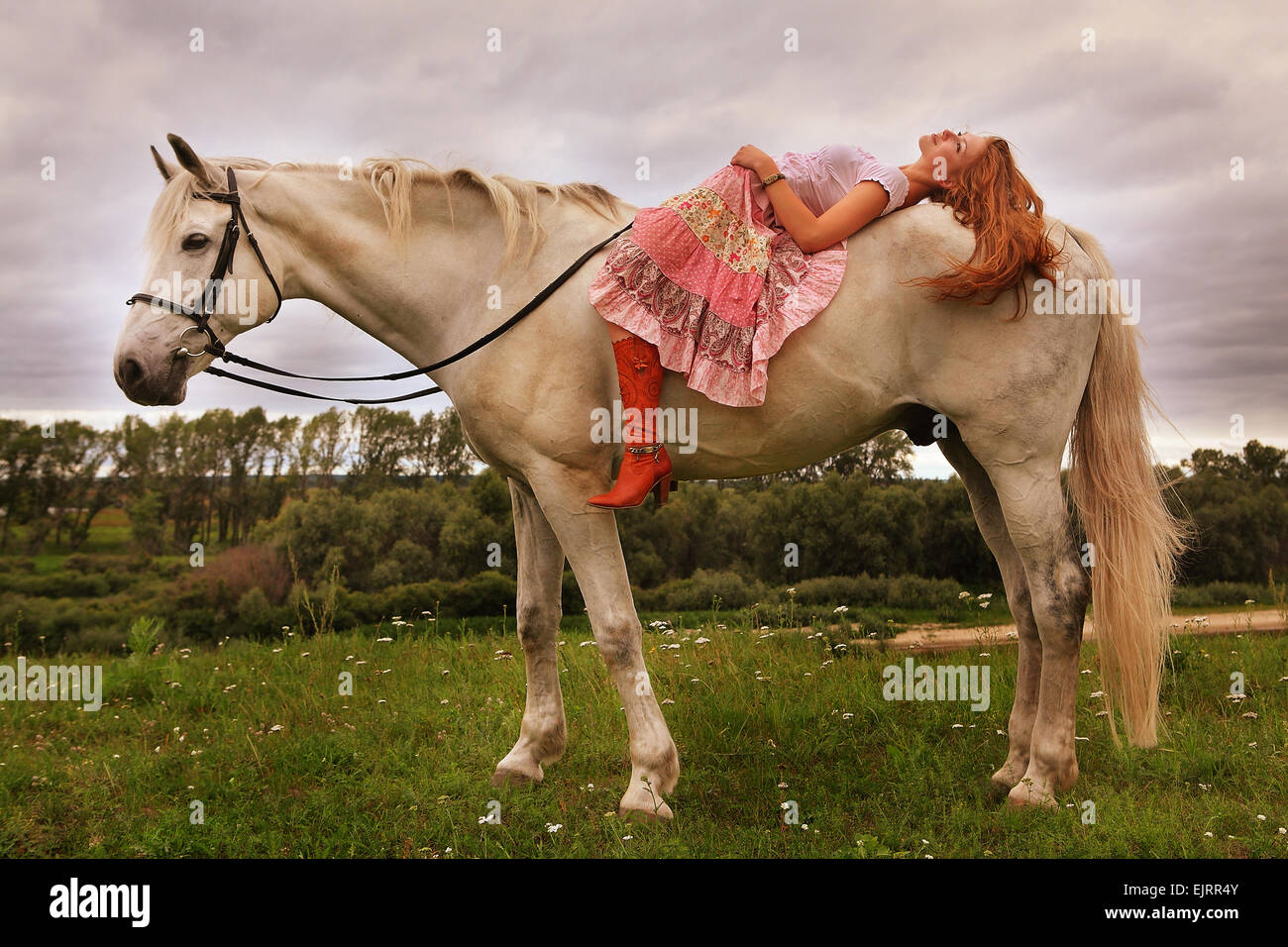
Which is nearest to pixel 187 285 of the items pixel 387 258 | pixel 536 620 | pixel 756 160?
pixel 387 258

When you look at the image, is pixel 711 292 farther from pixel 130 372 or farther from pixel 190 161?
pixel 130 372

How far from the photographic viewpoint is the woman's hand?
3859 mm

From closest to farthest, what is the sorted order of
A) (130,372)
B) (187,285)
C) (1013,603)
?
1. (130,372)
2. (187,285)
3. (1013,603)

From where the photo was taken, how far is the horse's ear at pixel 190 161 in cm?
359

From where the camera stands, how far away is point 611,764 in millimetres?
4605

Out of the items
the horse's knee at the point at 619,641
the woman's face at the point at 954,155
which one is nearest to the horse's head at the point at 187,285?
A: the horse's knee at the point at 619,641

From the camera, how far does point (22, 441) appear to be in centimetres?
1120

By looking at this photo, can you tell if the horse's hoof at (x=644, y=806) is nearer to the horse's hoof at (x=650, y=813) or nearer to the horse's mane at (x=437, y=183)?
the horse's hoof at (x=650, y=813)

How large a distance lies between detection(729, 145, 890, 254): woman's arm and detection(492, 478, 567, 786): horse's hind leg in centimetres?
202

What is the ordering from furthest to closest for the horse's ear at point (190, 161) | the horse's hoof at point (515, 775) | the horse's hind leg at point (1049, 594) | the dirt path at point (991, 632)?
the dirt path at point (991, 632)
the horse's hoof at point (515, 775)
the horse's hind leg at point (1049, 594)
the horse's ear at point (190, 161)

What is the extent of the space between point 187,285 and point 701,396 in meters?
2.55

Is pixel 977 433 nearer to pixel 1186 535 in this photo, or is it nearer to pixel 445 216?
pixel 1186 535

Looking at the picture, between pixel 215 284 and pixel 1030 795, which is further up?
pixel 215 284

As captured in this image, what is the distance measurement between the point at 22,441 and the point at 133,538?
2.05 metres
